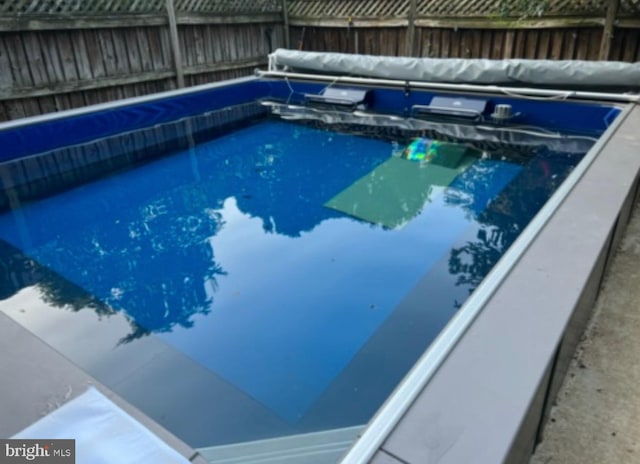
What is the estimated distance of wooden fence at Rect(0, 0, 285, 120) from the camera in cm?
489

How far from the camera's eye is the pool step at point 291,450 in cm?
140

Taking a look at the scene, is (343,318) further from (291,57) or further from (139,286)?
(291,57)

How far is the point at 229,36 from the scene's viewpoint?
700 cm

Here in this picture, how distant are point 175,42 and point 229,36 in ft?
3.54

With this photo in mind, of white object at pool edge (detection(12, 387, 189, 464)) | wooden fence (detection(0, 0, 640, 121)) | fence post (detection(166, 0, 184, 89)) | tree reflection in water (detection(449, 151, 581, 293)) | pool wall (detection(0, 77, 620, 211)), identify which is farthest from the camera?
fence post (detection(166, 0, 184, 89))

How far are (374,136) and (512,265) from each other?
3465 millimetres

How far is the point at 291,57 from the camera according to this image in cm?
580

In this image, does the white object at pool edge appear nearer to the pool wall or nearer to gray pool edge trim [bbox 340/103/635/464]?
gray pool edge trim [bbox 340/103/635/464]

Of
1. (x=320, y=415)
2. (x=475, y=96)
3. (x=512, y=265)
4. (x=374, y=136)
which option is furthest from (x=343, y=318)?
(x=475, y=96)

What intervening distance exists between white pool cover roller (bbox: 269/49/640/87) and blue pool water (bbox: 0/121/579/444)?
83 centimetres

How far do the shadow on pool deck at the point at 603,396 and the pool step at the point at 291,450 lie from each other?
0.61 m

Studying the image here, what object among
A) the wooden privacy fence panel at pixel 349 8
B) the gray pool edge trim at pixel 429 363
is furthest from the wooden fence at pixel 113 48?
the gray pool edge trim at pixel 429 363

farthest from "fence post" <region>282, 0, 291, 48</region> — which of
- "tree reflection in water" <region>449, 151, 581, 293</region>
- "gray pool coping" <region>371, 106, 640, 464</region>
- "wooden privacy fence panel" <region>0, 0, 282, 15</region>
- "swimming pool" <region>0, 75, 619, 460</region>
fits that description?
"gray pool coping" <region>371, 106, 640, 464</region>

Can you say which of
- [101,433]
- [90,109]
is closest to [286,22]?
[90,109]
